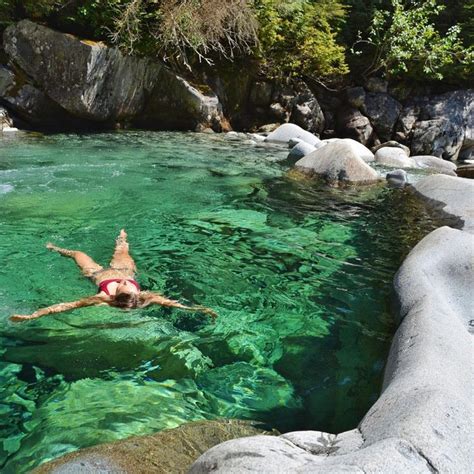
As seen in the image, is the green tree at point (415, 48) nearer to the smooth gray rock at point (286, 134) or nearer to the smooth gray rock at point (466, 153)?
the smooth gray rock at point (466, 153)

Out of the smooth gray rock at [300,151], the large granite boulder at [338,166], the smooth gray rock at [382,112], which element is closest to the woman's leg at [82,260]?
the large granite boulder at [338,166]

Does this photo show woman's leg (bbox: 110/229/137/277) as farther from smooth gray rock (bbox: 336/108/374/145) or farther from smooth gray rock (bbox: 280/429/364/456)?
smooth gray rock (bbox: 336/108/374/145)

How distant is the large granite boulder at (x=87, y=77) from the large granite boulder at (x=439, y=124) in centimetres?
778

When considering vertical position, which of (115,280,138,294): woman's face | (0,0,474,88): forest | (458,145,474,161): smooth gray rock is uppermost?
(0,0,474,88): forest

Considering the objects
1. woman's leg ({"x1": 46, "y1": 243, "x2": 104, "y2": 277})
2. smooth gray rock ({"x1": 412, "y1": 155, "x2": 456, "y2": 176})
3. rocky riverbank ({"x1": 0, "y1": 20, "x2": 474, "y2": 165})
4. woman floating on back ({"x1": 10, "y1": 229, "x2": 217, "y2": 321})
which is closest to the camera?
woman floating on back ({"x1": 10, "y1": 229, "x2": 217, "y2": 321})

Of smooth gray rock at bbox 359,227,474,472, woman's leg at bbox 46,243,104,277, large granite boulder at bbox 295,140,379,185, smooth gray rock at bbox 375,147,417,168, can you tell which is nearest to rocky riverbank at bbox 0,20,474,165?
smooth gray rock at bbox 375,147,417,168

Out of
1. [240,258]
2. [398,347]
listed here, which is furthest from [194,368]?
[240,258]

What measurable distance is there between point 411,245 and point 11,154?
A: 27.2 ft

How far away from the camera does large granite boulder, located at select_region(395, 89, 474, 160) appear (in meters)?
18.0

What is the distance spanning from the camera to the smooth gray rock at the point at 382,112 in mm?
18328

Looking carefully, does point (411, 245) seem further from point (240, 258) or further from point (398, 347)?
point (398, 347)

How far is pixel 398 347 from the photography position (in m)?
3.49

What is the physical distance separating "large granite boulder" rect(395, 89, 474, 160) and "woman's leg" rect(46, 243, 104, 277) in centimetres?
1542

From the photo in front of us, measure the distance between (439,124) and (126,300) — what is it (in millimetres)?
16541
